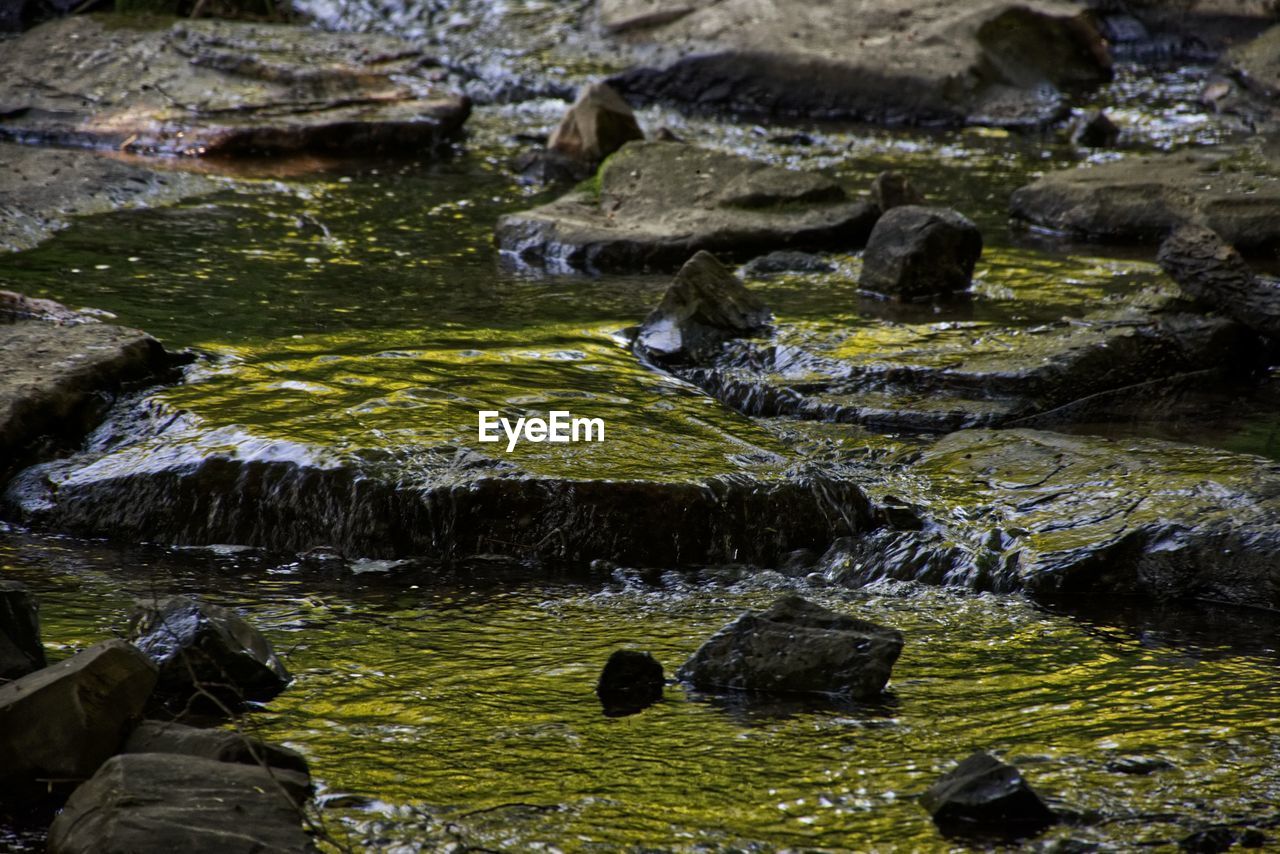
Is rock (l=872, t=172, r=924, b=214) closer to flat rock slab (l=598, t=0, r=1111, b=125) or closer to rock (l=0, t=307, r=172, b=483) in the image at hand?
flat rock slab (l=598, t=0, r=1111, b=125)

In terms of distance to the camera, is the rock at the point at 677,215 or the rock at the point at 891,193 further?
the rock at the point at 891,193

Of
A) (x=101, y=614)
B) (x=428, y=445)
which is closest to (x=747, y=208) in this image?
(x=428, y=445)

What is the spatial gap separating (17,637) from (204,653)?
37cm

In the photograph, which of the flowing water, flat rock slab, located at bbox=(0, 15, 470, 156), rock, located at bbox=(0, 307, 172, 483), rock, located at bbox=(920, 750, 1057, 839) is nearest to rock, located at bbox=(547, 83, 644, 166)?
flat rock slab, located at bbox=(0, 15, 470, 156)

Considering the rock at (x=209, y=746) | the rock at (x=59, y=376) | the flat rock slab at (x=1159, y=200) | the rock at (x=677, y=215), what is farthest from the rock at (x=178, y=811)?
the flat rock slab at (x=1159, y=200)

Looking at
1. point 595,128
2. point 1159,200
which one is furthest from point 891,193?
point 595,128

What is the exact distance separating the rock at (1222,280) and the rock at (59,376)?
3.96 meters

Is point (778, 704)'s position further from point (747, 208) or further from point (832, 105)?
point (832, 105)

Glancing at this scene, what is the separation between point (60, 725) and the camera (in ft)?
9.11

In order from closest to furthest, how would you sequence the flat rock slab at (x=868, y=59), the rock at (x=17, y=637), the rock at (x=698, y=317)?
the rock at (x=17, y=637) → the rock at (x=698, y=317) → the flat rock slab at (x=868, y=59)

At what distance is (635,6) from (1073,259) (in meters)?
6.53

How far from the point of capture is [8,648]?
307 centimetres

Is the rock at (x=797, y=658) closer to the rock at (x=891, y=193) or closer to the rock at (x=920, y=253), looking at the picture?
the rock at (x=920, y=253)

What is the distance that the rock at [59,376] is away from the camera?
4668mm
